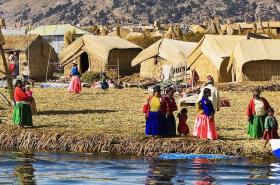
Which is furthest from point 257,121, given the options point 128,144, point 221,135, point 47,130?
point 47,130

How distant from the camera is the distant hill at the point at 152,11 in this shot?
497 feet

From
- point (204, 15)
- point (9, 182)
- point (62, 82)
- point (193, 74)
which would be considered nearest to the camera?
point (9, 182)

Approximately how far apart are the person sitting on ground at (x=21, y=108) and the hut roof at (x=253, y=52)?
1553cm

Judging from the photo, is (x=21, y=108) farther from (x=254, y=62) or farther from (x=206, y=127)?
(x=254, y=62)

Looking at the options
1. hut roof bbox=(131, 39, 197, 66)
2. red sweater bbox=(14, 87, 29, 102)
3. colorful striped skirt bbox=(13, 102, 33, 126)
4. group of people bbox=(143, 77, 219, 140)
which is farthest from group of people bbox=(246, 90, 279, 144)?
hut roof bbox=(131, 39, 197, 66)

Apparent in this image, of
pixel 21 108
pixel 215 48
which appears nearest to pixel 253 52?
pixel 215 48

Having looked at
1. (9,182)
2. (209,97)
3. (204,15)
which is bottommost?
(9,182)

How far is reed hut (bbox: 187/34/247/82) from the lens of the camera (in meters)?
35.8

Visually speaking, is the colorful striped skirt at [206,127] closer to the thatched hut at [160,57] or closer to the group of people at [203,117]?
the group of people at [203,117]

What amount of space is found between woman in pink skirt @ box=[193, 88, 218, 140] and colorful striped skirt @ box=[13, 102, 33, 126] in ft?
13.9

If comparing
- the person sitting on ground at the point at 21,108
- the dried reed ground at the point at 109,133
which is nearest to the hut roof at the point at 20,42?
the dried reed ground at the point at 109,133

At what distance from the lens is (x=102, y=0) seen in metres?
166

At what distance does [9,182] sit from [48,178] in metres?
0.84

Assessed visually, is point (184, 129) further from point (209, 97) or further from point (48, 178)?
point (48, 178)
